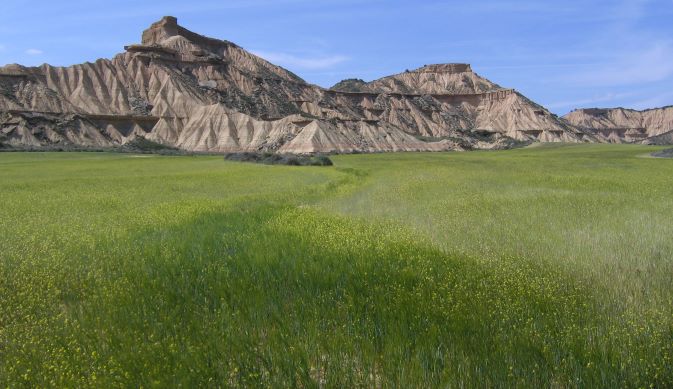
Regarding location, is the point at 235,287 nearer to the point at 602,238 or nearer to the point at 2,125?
the point at 602,238

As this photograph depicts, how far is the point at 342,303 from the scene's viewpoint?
631 cm

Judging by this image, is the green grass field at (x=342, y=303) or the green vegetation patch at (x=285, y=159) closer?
the green grass field at (x=342, y=303)

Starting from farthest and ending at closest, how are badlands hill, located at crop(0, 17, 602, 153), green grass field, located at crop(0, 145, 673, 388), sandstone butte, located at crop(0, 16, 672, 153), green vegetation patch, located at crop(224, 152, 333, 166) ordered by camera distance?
badlands hill, located at crop(0, 17, 602, 153)
sandstone butte, located at crop(0, 16, 672, 153)
green vegetation patch, located at crop(224, 152, 333, 166)
green grass field, located at crop(0, 145, 673, 388)

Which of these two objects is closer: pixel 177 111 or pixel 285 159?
pixel 285 159

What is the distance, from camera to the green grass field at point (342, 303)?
4.70 metres

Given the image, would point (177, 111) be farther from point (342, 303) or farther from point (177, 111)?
point (342, 303)

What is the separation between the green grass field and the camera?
15.4 feet

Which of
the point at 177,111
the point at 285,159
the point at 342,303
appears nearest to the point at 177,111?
the point at 177,111

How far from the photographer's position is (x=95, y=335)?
556cm

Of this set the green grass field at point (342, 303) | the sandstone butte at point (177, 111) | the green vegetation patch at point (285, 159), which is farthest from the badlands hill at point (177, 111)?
the green grass field at point (342, 303)

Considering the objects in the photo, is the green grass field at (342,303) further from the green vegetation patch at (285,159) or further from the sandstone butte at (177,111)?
the sandstone butte at (177,111)

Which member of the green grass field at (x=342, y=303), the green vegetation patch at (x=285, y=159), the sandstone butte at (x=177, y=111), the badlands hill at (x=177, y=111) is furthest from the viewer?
the badlands hill at (x=177, y=111)

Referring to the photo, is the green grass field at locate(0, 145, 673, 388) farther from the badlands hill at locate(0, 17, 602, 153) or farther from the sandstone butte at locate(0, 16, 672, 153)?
the badlands hill at locate(0, 17, 602, 153)

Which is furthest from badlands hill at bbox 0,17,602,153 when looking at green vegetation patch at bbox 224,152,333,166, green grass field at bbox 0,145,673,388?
green grass field at bbox 0,145,673,388
